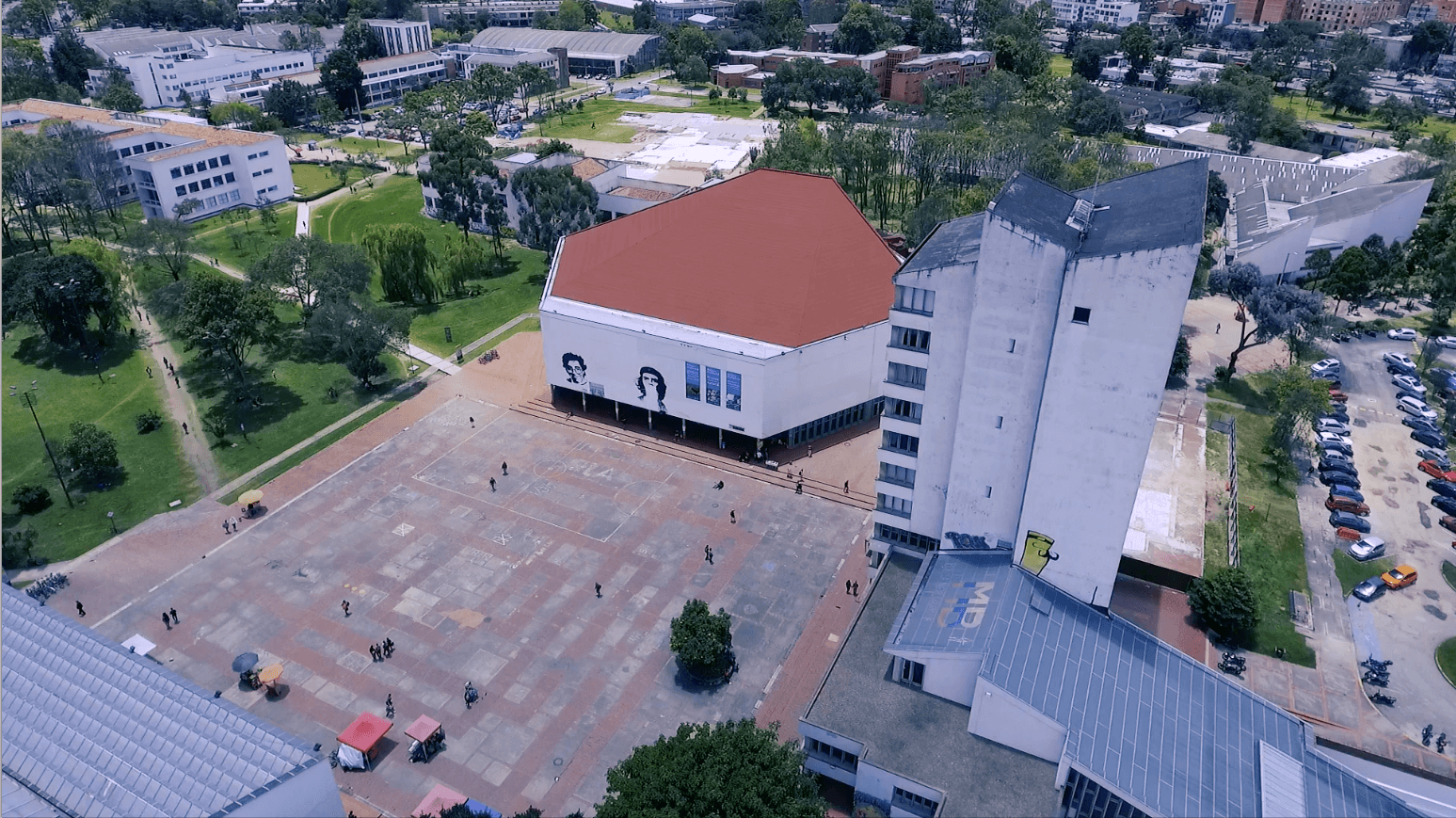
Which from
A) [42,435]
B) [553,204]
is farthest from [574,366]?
[42,435]

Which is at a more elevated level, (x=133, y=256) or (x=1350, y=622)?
(x=133, y=256)

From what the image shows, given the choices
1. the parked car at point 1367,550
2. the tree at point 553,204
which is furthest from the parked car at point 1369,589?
the tree at point 553,204

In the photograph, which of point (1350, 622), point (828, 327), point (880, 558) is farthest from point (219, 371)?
point (1350, 622)

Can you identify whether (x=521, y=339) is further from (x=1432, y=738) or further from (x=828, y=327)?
(x=1432, y=738)

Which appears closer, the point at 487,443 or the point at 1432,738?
the point at 1432,738

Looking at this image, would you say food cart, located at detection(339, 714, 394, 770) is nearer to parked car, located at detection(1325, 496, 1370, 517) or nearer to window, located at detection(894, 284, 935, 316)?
window, located at detection(894, 284, 935, 316)

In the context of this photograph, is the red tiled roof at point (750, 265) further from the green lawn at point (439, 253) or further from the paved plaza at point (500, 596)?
the green lawn at point (439, 253)
